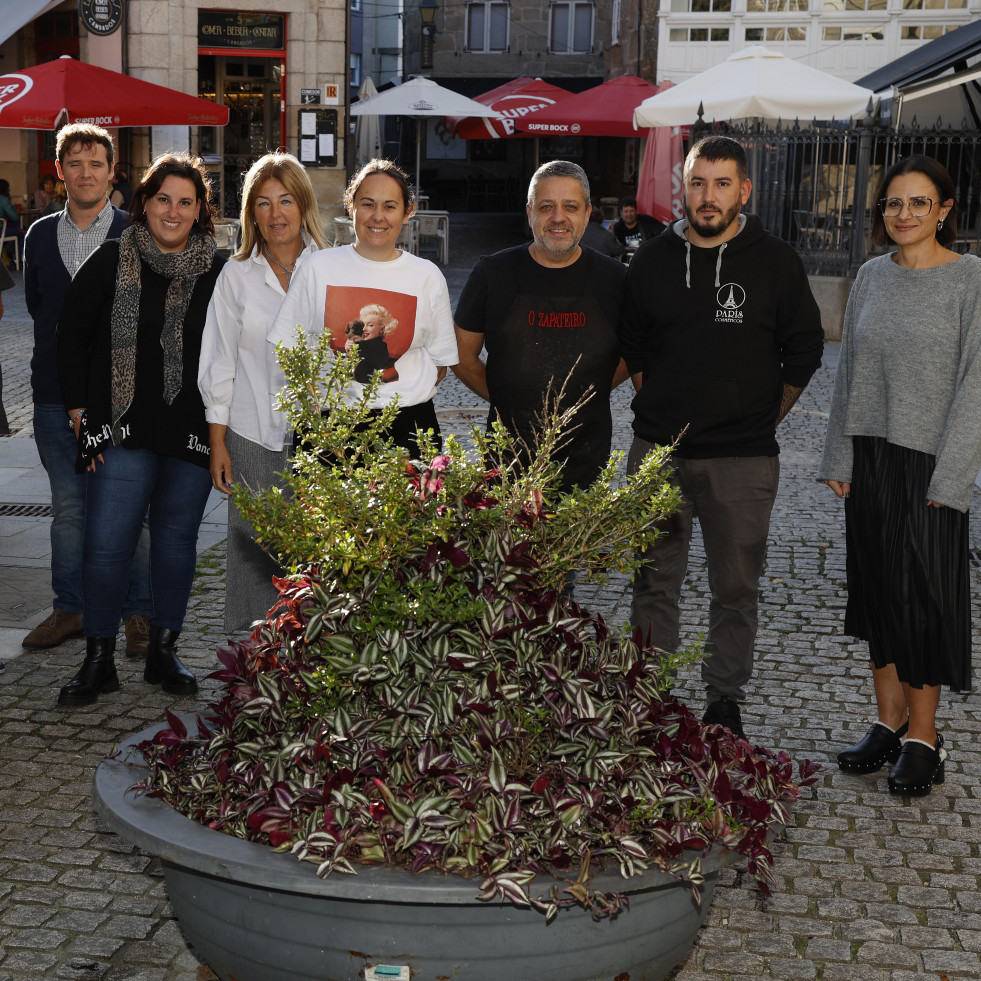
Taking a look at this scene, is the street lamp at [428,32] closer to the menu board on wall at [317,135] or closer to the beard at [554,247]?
the menu board on wall at [317,135]

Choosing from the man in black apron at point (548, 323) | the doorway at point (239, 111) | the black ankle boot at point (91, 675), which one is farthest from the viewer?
the doorway at point (239, 111)

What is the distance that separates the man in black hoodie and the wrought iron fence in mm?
11269

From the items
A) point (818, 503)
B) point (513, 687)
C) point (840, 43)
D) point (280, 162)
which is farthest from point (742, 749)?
point (840, 43)

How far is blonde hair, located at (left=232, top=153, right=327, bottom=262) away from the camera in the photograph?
15.4 feet

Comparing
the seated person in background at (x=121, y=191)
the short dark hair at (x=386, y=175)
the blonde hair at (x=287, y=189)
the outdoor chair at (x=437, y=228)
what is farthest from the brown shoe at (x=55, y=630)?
the outdoor chair at (x=437, y=228)

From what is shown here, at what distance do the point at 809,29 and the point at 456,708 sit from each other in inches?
990

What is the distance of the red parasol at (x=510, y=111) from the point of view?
25094 millimetres

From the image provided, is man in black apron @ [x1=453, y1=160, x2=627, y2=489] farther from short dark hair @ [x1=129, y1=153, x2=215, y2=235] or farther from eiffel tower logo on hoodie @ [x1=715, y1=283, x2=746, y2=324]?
short dark hair @ [x1=129, y1=153, x2=215, y2=235]

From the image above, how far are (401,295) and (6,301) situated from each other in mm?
14597

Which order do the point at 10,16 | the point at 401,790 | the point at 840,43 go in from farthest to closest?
the point at 840,43 < the point at 10,16 < the point at 401,790

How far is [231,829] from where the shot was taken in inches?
106

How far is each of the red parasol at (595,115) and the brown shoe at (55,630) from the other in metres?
18.4

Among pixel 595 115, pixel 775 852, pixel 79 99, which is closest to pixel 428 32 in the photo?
pixel 595 115

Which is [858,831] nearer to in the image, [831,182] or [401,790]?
[401,790]
